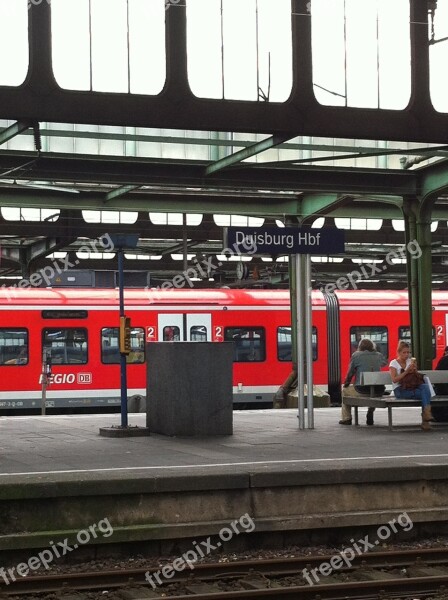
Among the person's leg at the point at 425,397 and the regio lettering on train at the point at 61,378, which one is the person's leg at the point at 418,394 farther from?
the regio lettering on train at the point at 61,378

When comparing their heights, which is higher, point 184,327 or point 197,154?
point 197,154

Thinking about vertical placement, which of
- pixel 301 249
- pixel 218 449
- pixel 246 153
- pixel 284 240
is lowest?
pixel 218 449

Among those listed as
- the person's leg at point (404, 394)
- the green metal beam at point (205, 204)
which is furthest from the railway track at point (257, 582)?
the green metal beam at point (205, 204)

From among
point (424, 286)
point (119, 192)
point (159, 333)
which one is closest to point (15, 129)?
point (119, 192)

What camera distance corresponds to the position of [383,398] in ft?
55.1

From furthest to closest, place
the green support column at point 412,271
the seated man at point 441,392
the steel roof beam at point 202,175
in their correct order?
the green support column at point 412,271 → the steel roof beam at point 202,175 → the seated man at point 441,392

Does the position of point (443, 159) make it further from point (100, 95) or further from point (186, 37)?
point (100, 95)

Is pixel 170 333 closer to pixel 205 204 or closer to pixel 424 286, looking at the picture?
pixel 205 204

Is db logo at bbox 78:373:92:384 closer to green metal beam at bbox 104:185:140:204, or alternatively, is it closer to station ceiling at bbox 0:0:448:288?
station ceiling at bbox 0:0:448:288

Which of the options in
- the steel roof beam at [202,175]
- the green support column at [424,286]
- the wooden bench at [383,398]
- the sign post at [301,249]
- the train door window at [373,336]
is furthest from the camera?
the train door window at [373,336]

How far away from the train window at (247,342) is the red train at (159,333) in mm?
26

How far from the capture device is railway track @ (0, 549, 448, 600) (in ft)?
29.6

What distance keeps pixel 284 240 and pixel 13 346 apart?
11.6 meters

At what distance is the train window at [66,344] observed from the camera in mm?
26391
